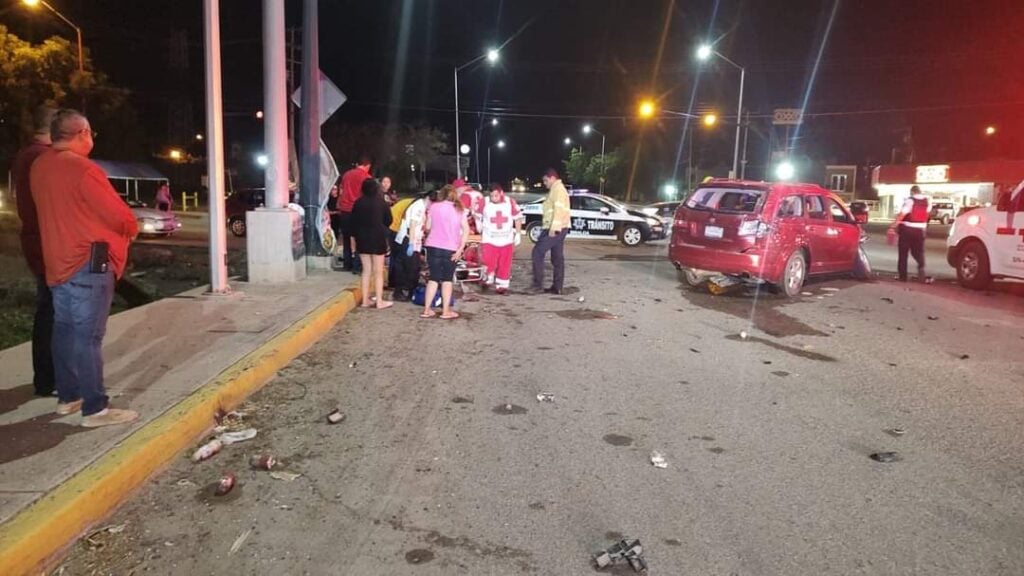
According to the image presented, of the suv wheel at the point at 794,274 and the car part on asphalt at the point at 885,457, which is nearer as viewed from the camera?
the car part on asphalt at the point at 885,457

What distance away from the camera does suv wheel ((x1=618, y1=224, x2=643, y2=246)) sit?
21.6 m

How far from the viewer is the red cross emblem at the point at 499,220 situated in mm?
11039

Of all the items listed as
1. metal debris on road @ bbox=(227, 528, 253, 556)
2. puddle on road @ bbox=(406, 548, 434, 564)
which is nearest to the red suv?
puddle on road @ bbox=(406, 548, 434, 564)

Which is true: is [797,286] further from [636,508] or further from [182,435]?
[182,435]

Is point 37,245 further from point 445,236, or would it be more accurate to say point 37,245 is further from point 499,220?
point 499,220

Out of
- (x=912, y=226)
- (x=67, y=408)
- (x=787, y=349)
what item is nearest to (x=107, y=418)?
(x=67, y=408)

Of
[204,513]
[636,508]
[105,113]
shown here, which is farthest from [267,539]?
[105,113]

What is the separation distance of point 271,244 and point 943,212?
4749cm

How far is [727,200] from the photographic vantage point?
11.5m

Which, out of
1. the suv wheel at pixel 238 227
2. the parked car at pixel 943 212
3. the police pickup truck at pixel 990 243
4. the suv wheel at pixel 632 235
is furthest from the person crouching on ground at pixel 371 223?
the parked car at pixel 943 212

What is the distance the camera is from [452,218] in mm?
8922

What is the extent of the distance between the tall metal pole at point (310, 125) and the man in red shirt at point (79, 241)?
7493 mm

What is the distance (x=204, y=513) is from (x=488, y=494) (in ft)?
4.96

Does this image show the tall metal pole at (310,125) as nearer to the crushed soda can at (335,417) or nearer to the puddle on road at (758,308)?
the puddle on road at (758,308)
